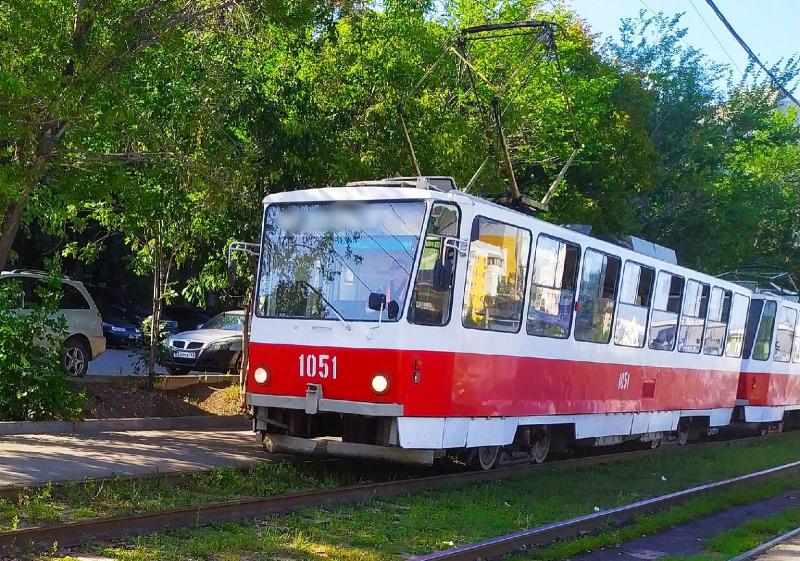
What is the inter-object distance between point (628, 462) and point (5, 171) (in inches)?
390

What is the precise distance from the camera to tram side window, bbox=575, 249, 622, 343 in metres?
12.8

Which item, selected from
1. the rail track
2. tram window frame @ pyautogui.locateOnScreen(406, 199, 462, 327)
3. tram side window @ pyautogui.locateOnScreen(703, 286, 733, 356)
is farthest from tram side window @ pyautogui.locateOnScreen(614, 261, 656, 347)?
tram window frame @ pyautogui.locateOnScreen(406, 199, 462, 327)

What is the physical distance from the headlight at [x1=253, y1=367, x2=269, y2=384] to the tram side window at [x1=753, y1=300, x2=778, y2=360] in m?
13.3

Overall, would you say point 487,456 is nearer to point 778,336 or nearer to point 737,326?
point 737,326

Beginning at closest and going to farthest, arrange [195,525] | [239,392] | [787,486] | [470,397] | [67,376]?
[195,525], [470,397], [67,376], [787,486], [239,392]

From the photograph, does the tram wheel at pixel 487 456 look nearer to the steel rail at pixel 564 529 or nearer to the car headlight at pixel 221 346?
the steel rail at pixel 564 529

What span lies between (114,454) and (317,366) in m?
2.52

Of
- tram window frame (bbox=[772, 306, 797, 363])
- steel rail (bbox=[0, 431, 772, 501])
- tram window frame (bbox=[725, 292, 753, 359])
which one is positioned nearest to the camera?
steel rail (bbox=[0, 431, 772, 501])

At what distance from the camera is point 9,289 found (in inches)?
497

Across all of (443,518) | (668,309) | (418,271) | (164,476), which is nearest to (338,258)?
(418,271)

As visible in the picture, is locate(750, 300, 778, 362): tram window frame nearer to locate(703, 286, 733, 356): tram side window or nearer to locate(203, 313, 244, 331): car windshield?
locate(703, 286, 733, 356): tram side window

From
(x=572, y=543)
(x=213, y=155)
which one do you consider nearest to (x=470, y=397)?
(x=572, y=543)

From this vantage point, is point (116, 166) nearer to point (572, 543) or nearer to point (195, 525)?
point (195, 525)

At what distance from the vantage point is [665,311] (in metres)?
15.5
